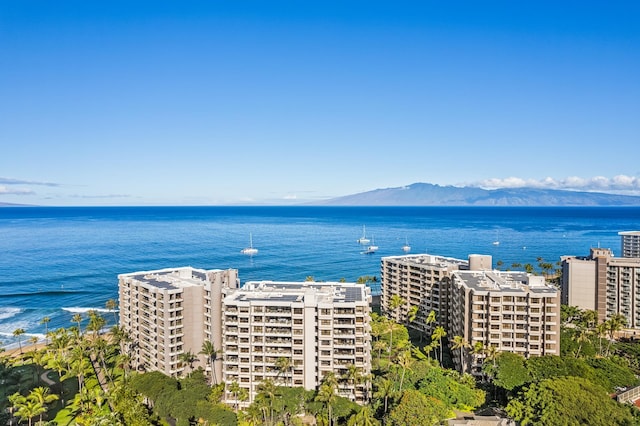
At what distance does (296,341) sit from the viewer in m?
48.1

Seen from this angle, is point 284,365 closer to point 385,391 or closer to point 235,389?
point 235,389

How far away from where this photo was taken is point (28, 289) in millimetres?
102250

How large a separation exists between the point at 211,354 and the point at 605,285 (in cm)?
6745

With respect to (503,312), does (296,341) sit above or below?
below

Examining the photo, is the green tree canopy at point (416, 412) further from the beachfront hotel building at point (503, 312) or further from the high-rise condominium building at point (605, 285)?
the high-rise condominium building at point (605, 285)

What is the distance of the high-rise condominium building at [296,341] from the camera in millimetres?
47500

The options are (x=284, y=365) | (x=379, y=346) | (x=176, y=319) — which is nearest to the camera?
(x=284, y=365)

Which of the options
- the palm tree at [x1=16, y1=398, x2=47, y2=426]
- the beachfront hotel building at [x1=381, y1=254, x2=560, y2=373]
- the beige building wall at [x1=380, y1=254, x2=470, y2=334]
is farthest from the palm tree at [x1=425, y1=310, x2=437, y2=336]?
the palm tree at [x1=16, y1=398, x2=47, y2=426]

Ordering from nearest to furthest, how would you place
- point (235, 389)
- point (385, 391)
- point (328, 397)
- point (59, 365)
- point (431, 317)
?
point (328, 397), point (385, 391), point (235, 389), point (59, 365), point (431, 317)

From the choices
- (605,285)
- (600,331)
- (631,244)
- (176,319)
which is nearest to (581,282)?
(605,285)

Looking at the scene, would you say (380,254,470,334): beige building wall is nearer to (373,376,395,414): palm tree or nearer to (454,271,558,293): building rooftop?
(454,271,558,293): building rooftop

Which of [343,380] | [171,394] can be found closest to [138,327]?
[171,394]

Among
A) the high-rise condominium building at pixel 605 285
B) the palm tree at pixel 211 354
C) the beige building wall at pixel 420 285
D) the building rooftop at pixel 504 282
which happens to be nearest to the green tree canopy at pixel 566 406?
the building rooftop at pixel 504 282

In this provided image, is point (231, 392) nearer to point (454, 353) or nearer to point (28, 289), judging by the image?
point (454, 353)
